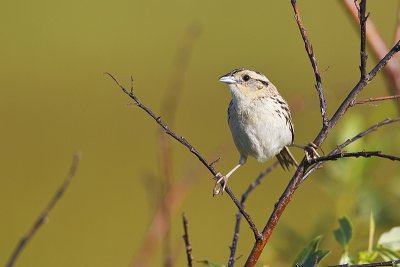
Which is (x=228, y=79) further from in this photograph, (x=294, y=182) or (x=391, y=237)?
(x=294, y=182)

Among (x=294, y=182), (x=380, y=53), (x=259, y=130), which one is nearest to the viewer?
(x=294, y=182)

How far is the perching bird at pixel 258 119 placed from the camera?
65.2 inches

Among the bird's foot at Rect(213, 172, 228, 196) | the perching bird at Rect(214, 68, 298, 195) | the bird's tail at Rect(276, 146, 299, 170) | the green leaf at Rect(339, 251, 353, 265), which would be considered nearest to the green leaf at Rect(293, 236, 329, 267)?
the green leaf at Rect(339, 251, 353, 265)

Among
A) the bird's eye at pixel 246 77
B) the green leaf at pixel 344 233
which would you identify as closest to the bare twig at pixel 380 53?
the green leaf at pixel 344 233

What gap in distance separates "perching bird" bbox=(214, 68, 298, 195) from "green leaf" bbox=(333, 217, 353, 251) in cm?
49

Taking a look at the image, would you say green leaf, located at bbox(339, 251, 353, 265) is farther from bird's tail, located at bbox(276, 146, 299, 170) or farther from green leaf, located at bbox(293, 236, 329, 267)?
bird's tail, located at bbox(276, 146, 299, 170)

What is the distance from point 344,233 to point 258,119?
63cm

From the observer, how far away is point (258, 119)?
170 cm

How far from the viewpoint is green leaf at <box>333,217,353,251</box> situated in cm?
110

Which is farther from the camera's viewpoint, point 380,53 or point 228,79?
point 228,79

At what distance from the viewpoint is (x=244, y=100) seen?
1.75 m

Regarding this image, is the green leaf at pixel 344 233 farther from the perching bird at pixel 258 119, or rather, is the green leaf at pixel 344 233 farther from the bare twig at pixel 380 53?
the perching bird at pixel 258 119

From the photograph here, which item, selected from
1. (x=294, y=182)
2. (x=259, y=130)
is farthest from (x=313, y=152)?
(x=259, y=130)

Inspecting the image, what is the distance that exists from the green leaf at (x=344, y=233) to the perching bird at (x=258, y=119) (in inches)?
19.2
